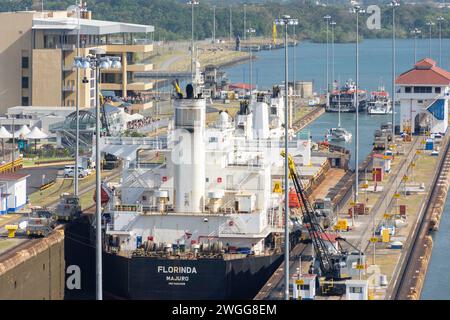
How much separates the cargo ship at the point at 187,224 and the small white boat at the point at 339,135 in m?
39.7

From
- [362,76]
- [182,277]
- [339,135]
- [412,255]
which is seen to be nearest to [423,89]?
[339,135]

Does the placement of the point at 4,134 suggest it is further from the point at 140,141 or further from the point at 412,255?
the point at 412,255

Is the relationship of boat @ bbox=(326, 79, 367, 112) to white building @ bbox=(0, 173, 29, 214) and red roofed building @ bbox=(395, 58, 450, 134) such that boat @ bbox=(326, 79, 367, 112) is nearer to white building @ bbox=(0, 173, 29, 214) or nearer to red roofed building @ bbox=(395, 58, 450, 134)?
red roofed building @ bbox=(395, 58, 450, 134)

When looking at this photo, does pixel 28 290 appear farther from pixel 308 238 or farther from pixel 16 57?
pixel 16 57

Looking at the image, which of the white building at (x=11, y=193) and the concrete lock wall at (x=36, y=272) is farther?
the white building at (x=11, y=193)

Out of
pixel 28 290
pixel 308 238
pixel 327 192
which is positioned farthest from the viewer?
pixel 327 192

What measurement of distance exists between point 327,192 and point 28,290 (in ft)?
58.6

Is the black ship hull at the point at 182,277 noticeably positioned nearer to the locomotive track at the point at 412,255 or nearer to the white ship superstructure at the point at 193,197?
the white ship superstructure at the point at 193,197

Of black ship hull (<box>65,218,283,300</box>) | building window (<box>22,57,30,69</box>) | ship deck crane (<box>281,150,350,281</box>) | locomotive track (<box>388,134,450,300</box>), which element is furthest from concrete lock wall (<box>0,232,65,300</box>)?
building window (<box>22,57,30,69</box>)

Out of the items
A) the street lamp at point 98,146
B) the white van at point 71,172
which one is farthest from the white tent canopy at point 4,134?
the street lamp at point 98,146

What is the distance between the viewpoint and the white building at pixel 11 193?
53472 millimetres

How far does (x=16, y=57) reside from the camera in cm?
8888

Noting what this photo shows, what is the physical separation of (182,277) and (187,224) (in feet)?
7.51
